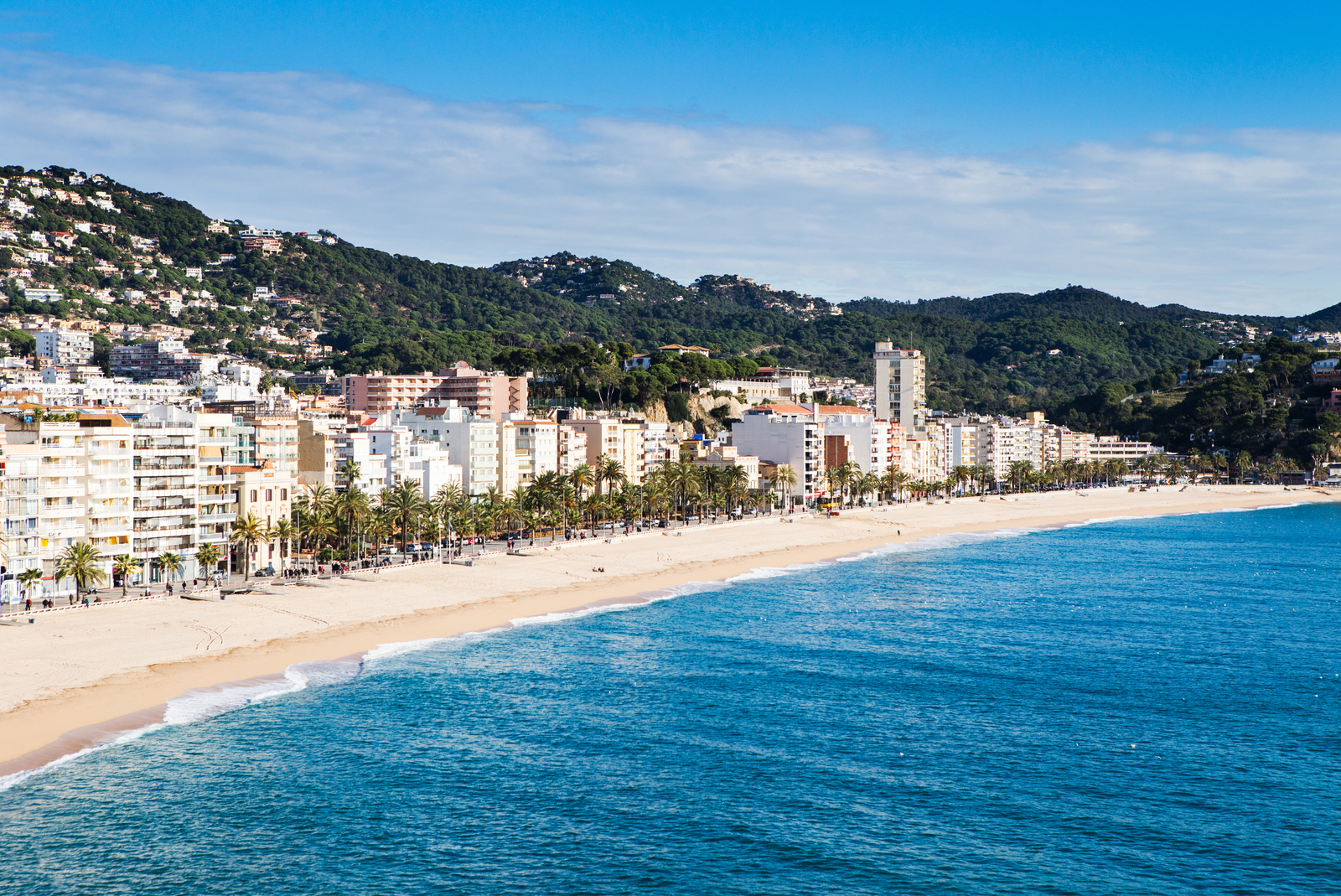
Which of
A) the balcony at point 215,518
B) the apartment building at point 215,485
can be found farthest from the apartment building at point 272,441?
the balcony at point 215,518

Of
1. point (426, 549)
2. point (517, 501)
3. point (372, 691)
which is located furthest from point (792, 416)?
point (372, 691)

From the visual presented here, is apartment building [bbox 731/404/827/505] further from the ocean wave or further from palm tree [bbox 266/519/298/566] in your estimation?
the ocean wave

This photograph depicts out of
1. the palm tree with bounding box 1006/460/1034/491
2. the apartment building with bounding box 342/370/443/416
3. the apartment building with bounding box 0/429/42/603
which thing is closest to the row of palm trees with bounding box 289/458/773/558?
the apartment building with bounding box 0/429/42/603

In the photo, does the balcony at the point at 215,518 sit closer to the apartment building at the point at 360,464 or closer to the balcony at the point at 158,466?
the balcony at the point at 158,466

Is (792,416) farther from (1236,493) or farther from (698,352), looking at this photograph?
(1236,493)

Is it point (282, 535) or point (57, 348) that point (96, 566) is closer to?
point (282, 535)

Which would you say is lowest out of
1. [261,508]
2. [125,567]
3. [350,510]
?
[125,567]

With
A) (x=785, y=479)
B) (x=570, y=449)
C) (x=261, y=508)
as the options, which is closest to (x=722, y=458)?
(x=785, y=479)
